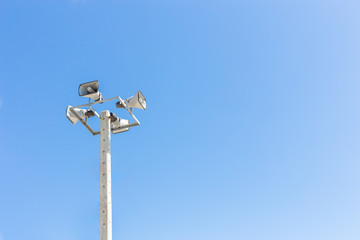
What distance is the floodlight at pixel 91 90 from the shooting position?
7078mm

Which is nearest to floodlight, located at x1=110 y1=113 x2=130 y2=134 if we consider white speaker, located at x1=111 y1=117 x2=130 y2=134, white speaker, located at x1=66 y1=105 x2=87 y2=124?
white speaker, located at x1=111 y1=117 x2=130 y2=134

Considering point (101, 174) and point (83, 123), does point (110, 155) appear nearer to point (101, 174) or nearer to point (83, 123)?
point (101, 174)

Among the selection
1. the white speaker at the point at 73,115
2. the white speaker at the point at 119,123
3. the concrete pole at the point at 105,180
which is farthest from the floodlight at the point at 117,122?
the white speaker at the point at 73,115

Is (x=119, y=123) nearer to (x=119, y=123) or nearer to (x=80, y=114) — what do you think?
(x=119, y=123)

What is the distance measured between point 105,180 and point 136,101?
158 centimetres

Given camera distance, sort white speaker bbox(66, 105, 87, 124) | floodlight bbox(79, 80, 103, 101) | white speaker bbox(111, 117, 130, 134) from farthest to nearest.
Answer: white speaker bbox(111, 117, 130, 134) → white speaker bbox(66, 105, 87, 124) → floodlight bbox(79, 80, 103, 101)

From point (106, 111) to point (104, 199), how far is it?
5.57ft

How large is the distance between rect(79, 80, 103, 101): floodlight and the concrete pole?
32cm

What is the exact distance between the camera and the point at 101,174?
21.2 feet

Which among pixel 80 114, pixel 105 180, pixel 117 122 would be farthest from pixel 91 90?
pixel 105 180

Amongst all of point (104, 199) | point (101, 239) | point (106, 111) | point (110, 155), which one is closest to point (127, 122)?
point (106, 111)

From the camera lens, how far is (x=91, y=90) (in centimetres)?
711

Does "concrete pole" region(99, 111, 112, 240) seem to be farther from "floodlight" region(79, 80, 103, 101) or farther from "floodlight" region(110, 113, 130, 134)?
"floodlight" region(79, 80, 103, 101)

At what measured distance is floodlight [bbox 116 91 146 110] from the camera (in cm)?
712
